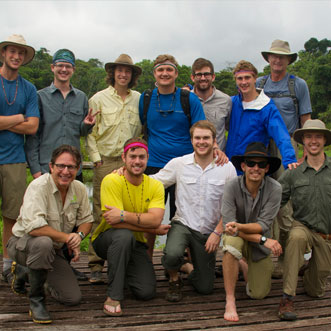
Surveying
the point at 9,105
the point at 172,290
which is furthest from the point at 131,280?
the point at 9,105

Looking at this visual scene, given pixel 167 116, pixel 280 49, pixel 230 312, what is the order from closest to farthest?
1. pixel 230 312
2. pixel 167 116
3. pixel 280 49

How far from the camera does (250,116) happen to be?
16.9ft

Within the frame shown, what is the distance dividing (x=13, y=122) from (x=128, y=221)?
1741 mm

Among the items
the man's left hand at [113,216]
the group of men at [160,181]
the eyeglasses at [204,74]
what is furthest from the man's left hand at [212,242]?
the eyeglasses at [204,74]

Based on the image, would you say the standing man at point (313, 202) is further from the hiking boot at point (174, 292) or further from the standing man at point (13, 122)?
the standing man at point (13, 122)

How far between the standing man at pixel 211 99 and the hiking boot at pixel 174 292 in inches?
72.8

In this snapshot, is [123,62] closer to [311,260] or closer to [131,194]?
[131,194]

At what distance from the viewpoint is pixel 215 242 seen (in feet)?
15.0

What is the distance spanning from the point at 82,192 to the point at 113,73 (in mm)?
1704

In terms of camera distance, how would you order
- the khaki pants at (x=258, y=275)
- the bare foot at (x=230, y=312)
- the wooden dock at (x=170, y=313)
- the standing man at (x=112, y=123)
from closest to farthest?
the wooden dock at (x=170, y=313), the bare foot at (x=230, y=312), the khaki pants at (x=258, y=275), the standing man at (x=112, y=123)

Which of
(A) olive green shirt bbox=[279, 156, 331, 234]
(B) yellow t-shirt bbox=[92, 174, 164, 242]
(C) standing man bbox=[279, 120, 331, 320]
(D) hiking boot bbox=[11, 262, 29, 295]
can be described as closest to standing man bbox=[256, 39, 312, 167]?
(C) standing man bbox=[279, 120, 331, 320]

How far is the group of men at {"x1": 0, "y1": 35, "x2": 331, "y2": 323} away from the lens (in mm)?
4211

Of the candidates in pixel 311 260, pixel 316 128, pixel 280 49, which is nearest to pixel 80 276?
pixel 311 260

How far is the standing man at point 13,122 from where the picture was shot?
4.78 m
